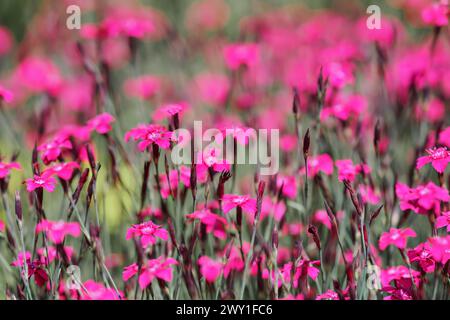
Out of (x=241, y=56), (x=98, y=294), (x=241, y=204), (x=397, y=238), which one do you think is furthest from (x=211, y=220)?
(x=241, y=56)

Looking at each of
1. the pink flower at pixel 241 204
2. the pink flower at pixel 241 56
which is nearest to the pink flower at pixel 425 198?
the pink flower at pixel 241 204

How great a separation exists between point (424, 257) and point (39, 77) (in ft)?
6.15

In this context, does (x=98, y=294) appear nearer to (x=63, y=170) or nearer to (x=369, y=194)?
(x=63, y=170)

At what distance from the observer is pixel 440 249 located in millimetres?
1485

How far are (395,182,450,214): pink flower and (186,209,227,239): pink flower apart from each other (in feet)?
1.58

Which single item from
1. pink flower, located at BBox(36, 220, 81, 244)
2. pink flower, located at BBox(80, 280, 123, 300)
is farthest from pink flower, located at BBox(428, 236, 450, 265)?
pink flower, located at BBox(36, 220, 81, 244)

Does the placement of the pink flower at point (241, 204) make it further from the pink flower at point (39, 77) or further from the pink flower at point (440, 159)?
the pink flower at point (39, 77)

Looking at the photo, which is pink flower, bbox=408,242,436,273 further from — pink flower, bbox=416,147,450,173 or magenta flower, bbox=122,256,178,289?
magenta flower, bbox=122,256,178,289

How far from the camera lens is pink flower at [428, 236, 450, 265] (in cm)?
148

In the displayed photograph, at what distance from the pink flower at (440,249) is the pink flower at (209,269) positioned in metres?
0.53

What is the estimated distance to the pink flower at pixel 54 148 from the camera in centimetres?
171

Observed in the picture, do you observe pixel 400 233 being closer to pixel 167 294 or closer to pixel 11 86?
pixel 167 294
